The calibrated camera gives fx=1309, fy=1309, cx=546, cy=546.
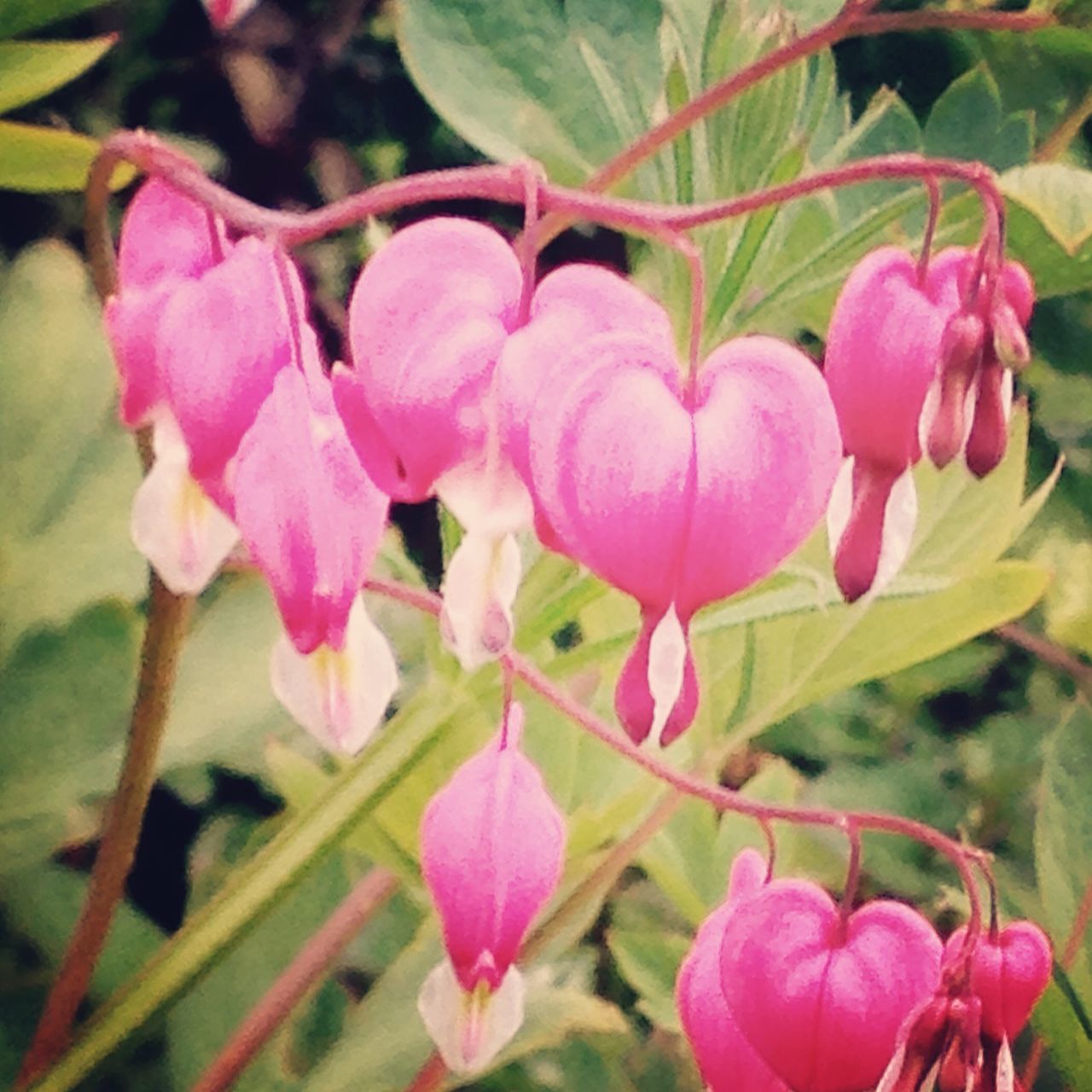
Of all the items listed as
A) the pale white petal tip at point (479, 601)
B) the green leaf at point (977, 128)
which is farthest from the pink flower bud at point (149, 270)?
A: the green leaf at point (977, 128)

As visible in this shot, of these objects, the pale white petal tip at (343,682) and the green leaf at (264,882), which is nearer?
the pale white petal tip at (343,682)

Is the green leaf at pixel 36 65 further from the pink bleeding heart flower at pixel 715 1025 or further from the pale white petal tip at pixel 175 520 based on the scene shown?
the pink bleeding heart flower at pixel 715 1025

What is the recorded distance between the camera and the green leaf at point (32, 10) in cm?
58

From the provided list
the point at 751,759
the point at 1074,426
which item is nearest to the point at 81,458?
the point at 751,759

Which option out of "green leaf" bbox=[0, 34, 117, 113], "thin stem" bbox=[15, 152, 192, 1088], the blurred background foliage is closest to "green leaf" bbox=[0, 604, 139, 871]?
the blurred background foliage

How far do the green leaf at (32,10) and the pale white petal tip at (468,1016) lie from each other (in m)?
0.44

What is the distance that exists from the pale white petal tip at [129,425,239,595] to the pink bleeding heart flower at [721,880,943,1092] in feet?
0.78

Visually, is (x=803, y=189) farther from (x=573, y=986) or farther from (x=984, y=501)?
(x=573, y=986)

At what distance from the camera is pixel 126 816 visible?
1.80ft

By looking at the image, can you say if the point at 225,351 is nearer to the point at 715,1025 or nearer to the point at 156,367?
the point at 156,367

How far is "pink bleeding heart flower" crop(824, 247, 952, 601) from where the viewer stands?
41cm

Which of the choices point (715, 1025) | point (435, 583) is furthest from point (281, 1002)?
point (435, 583)

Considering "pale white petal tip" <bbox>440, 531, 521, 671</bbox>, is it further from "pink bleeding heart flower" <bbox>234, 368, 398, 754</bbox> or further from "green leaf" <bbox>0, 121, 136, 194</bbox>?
"green leaf" <bbox>0, 121, 136, 194</bbox>

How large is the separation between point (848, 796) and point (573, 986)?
311 mm
